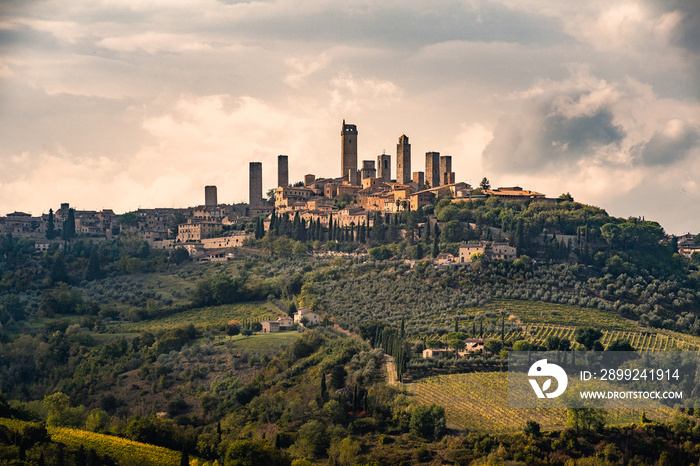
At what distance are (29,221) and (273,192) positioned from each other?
17.5m

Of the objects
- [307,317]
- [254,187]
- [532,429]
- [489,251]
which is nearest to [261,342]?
[307,317]

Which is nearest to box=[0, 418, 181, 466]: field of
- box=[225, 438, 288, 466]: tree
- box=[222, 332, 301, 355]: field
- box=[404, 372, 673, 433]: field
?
box=[225, 438, 288, 466]: tree

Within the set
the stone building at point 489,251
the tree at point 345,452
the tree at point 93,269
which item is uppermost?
the stone building at point 489,251

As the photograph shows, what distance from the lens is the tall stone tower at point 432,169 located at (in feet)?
211

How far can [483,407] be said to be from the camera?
96.4ft

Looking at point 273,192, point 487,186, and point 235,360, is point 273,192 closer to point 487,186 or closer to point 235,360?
point 487,186

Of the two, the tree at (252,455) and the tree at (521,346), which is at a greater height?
the tree at (521,346)

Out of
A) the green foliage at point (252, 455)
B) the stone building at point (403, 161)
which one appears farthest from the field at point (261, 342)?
the stone building at point (403, 161)

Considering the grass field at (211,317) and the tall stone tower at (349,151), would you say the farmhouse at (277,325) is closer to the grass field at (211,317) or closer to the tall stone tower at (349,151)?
the grass field at (211,317)

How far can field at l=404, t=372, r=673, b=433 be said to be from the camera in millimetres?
28172

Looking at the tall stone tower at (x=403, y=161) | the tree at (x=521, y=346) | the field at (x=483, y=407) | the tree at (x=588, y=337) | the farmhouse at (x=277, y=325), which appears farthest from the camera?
the tall stone tower at (x=403, y=161)

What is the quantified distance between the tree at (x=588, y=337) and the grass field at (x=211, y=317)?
1488 cm

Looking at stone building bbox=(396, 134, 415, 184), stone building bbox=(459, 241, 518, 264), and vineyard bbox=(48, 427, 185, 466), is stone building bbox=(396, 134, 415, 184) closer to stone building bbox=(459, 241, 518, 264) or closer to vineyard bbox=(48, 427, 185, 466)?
stone building bbox=(459, 241, 518, 264)

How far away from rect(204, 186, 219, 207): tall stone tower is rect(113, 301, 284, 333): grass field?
23.5m
